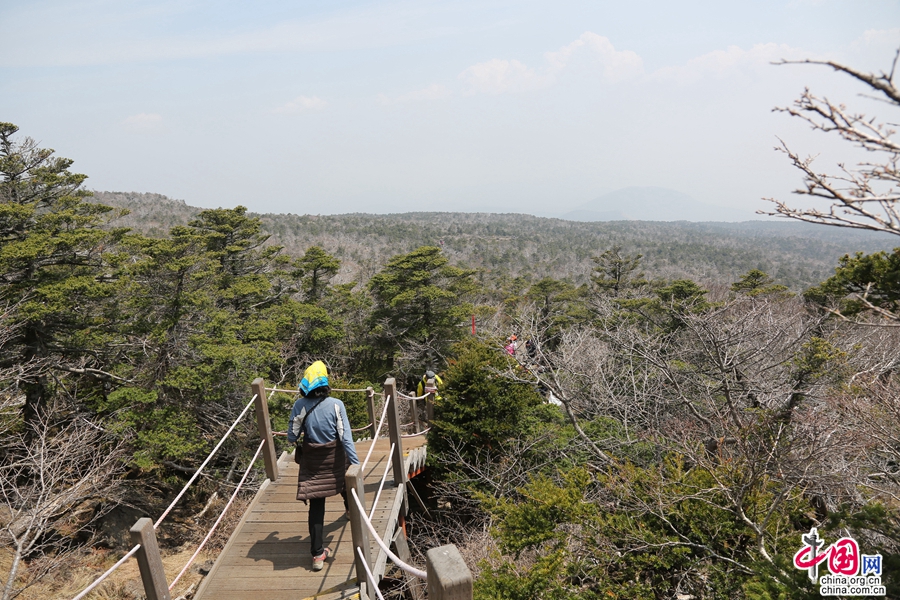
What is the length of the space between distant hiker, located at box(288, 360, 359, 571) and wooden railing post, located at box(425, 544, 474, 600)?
76.5 inches

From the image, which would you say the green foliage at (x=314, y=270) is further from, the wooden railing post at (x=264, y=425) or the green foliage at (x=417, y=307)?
the wooden railing post at (x=264, y=425)

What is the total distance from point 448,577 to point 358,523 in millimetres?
1748

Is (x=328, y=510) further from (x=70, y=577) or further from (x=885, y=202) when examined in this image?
(x=70, y=577)

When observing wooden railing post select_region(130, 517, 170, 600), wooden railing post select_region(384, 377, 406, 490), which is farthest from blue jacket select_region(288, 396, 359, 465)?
wooden railing post select_region(130, 517, 170, 600)

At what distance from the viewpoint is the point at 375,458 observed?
604cm

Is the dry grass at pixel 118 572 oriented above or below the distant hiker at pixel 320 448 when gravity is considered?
below

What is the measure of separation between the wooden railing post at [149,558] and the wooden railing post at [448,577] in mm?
1805

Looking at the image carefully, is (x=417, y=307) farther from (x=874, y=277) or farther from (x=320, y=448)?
(x=320, y=448)

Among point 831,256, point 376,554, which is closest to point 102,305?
point 376,554

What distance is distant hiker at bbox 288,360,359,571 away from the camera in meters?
3.83
